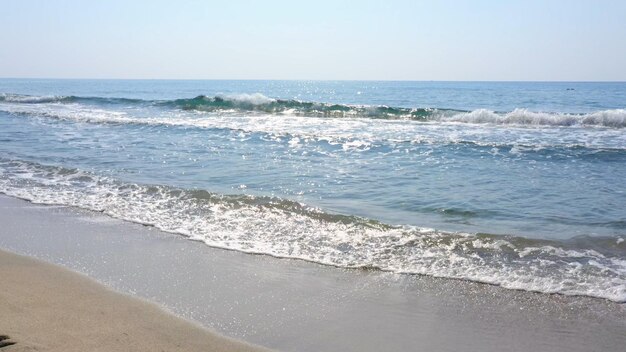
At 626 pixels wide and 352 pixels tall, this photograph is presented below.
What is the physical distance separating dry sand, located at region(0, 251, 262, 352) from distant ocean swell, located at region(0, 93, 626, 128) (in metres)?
21.1

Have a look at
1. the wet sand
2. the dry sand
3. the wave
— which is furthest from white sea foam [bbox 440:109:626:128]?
the dry sand

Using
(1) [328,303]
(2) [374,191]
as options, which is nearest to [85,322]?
(1) [328,303]

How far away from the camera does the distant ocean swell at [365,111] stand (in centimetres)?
2192

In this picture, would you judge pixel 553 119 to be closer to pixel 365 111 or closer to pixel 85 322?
pixel 365 111

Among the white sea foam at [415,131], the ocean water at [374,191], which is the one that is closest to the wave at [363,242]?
the ocean water at [374,191]

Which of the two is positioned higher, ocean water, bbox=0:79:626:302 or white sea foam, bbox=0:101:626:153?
white sea foam, bbox=0:101:626:153

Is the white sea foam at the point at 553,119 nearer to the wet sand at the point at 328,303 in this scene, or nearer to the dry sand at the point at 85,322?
the wet sand at the point at 328,303

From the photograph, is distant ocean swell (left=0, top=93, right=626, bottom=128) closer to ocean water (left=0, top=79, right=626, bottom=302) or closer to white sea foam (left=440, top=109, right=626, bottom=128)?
white sea foam (left=440, top=109, right=626, bottom=128)

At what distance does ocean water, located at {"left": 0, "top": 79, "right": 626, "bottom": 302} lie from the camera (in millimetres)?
5977

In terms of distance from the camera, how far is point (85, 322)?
3861mm

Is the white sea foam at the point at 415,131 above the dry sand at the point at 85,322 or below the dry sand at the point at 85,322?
above

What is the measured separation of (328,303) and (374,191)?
5.03 m

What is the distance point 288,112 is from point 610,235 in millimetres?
24411

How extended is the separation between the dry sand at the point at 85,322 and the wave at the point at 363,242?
1.94m
